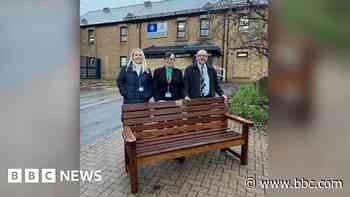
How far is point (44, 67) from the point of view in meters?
1.84

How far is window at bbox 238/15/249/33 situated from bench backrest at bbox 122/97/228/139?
7.42 ft

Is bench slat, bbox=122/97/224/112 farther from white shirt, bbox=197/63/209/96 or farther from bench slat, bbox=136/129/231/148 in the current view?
bench slat, bbox=136/129/231/148

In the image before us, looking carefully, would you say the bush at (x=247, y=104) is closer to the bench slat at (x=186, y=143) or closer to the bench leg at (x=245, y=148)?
the bench leg at (x=245, y=148)

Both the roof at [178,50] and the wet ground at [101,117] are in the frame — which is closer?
the wet ground at [101,117]

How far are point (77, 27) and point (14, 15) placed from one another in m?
0.45

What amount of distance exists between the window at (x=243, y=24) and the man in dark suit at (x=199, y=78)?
212 cm

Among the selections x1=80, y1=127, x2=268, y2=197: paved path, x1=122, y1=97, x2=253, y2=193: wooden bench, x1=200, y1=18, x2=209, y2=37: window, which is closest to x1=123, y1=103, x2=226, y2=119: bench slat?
x1=122, y1=97, x2=253, y2=193: wooden bench

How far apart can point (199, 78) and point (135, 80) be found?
29.1 inches

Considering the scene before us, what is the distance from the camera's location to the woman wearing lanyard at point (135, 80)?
8.92ft

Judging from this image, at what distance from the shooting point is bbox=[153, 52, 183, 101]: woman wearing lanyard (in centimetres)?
288

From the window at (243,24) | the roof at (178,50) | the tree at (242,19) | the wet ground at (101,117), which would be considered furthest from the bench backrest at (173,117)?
the window at (243,24)

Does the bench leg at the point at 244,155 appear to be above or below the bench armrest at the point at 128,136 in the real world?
below

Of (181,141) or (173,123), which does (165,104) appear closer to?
(173,123)

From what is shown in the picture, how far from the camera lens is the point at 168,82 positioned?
9.51ft
